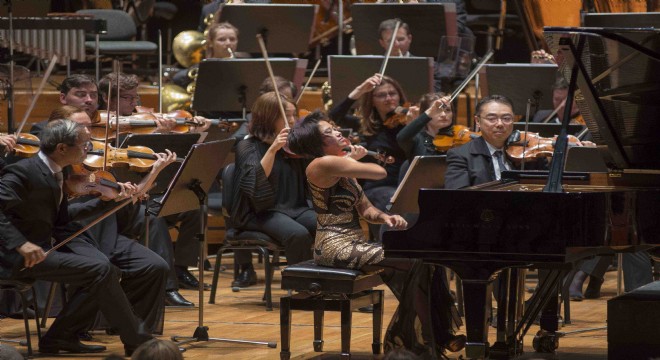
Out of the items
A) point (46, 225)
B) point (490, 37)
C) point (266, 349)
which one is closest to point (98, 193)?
point (46, 225)

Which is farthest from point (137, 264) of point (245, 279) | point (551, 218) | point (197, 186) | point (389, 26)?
point (389, 26)

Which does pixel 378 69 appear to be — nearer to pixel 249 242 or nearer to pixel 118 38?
pixel 249 242

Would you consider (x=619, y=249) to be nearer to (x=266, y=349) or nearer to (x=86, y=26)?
(x=266, y=349)

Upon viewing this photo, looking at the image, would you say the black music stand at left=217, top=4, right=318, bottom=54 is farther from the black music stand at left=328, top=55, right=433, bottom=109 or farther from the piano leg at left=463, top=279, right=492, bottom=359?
the piano leg at left=463, top=279, right=492, bottom=359

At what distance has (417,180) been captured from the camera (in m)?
5.48

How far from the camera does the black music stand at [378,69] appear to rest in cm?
680

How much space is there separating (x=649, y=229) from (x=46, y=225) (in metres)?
2.33

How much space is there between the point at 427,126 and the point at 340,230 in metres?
2.07

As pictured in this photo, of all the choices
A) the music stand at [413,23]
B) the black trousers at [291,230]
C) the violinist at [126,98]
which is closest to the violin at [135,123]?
the violinist at [126,98]

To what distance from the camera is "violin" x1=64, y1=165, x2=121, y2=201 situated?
15.5ft

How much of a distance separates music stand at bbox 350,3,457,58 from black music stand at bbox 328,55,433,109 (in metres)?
0.63

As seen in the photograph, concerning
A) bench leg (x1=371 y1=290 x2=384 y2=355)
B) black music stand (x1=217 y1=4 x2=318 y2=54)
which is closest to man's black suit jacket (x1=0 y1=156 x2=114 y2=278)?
bench leg (x1=371 y1=290 x2=384 y2=355)

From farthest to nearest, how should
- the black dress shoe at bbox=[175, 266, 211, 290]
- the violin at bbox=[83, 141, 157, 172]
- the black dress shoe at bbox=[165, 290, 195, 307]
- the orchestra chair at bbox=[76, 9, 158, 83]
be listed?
the orchestra chair at bbox=[76, 9, 158, 83] → the black dress shoe at bbox=[175, 266, 211, 290] → the black dress shoe at bbox=[165, 290, 195, 307] → the violin at bbox=[83, 141, 157, 172]

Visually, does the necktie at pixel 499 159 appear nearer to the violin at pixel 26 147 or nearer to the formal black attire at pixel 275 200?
the formal black attire at pixel 275 200
